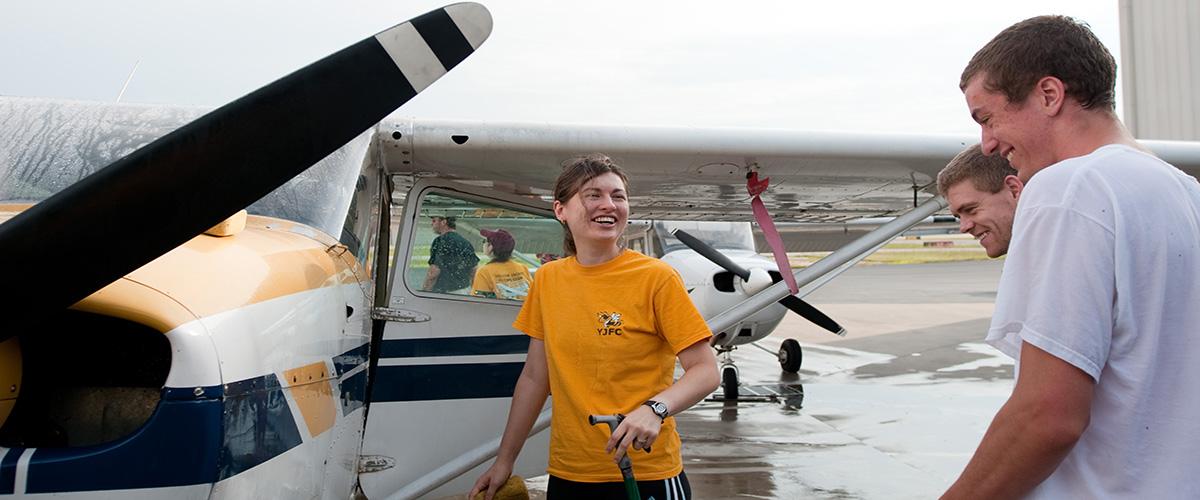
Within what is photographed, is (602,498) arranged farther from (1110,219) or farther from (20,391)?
(1110,219)

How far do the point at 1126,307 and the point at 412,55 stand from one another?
4.51ft

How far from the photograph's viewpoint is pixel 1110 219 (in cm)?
119

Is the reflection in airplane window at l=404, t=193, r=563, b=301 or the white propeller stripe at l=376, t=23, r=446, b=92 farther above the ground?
the white propeller stripe at l=376, t=23, r=446, b=92

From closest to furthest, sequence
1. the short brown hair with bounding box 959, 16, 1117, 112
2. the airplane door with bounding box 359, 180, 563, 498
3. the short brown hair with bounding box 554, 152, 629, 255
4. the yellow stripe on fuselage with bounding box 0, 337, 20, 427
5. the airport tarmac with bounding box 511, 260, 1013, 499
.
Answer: the short brown hair with bounding box 959, 16, 1117, 112 → the yellow stripe on fuselage with bounding box 0, 337, 20, 427 → the short brown hair with bounding box 554, 152, 629, 255 → the airplane door with bounding box 359, 180, 563, 498 → the airport tarmac with bounding box 511, 260, 1013, 499

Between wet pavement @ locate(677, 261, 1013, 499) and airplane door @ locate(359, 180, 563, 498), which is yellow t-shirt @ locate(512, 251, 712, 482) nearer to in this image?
airplane door @ locate(359, 180, 563, 498)

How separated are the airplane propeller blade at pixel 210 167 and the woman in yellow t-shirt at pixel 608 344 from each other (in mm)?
593

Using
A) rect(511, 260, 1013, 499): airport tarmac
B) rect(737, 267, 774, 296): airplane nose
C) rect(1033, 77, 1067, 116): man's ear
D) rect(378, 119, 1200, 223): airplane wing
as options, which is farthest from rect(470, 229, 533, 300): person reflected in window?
rect(737, 267, 774, 296): airplane nose

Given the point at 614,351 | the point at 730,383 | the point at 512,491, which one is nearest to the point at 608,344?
the point at 614,351

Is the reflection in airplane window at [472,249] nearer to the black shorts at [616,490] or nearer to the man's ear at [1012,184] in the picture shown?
the black shorts at [616,490]

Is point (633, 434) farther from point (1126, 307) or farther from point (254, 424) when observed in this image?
point (1126, 307)

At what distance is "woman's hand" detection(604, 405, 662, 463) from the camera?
202 cm

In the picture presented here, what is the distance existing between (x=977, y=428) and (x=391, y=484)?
18.0ft

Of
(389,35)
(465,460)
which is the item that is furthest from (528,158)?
(389,35)

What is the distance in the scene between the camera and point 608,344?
2.35 m
